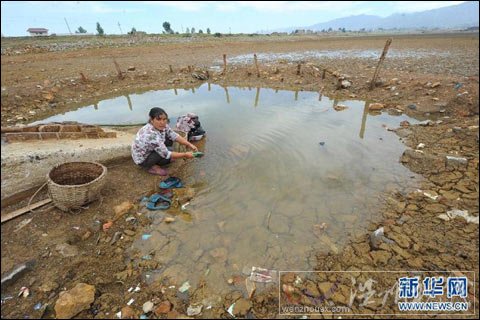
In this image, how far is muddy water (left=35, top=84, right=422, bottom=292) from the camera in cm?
326

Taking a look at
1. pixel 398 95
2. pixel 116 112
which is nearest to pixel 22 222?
pixel 116 112

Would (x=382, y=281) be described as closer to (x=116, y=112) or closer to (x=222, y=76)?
(x=116, y=112)

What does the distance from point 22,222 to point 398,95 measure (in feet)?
37.8

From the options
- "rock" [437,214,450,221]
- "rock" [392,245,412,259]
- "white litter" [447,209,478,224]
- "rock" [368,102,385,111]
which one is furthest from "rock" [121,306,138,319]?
"rock" [368,102,385,111]

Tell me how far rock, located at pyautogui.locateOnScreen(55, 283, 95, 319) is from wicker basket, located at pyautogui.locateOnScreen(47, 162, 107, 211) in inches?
53.2

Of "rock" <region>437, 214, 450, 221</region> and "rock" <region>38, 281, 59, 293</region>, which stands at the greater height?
"rock" <region>38, 281, 59, 293</region>

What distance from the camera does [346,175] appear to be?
16.4ft

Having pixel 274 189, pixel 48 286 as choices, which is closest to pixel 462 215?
pixel 274 189

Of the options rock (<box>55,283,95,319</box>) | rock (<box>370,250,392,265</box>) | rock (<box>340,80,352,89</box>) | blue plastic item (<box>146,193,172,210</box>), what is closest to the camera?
rock (<box>55,283,95,319</box>)

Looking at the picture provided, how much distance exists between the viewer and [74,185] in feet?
12.0

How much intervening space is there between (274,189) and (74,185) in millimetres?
3277

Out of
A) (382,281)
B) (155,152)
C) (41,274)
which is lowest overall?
(382,281)

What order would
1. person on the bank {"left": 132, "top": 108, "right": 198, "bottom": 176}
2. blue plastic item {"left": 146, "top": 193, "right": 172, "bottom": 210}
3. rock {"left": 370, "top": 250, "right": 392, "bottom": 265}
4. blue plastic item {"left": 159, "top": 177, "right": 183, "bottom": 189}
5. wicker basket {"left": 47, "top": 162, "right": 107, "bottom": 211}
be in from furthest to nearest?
1. blue plastic item {"left": 159, "top": 177, "right": 183, "bottom": 189}
2. person on the bank {"left": 132, "top": 108, "right": 198, "bottom": 176}
3. blue plastic item {"left": 146, "top": 193, "right": 172, "bottom": 210}
4. wicker basket {"left": 47, "top": 162, "right": 107, "bottom": 211}
5. rock {"left": 370, "top": 250, "right": 392, "bottom": 265}

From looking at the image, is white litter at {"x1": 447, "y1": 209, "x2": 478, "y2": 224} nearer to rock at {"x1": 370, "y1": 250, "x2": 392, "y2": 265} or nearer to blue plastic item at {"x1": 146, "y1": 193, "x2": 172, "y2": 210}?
rock at {"x1": 370, "y1": 250, "x2": 392, "y2": 265}
